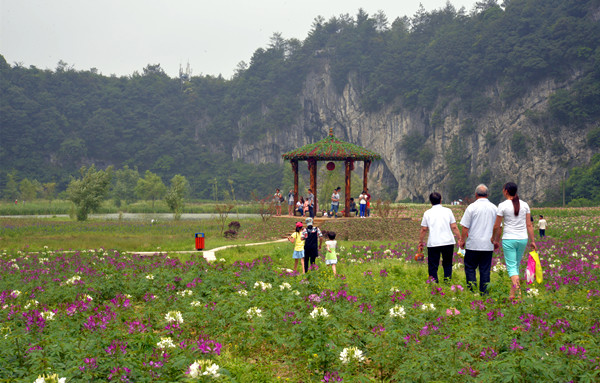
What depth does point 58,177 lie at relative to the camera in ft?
361

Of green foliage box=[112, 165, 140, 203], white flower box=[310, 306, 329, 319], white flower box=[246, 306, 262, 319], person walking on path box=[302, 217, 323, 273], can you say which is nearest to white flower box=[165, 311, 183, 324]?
white flower box=[246, 306, 262, 319]

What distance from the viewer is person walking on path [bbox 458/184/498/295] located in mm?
8281

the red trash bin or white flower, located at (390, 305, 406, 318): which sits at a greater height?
white flower, located at (390, 305, 406, 318)

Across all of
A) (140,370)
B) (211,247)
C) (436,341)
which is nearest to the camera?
(140,370)

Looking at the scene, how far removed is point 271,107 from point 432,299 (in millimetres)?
114359

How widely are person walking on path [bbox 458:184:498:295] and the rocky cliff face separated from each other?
6729 cm

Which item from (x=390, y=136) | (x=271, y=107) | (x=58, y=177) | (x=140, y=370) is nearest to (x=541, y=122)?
(x=390, y=136)

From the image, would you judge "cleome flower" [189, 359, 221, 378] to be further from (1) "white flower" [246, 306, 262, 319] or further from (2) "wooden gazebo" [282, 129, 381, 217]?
(2) "wooden gazebo" [282, 129, 381, 217]

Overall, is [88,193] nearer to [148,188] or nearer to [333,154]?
[333,154]

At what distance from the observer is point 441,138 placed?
291 ft

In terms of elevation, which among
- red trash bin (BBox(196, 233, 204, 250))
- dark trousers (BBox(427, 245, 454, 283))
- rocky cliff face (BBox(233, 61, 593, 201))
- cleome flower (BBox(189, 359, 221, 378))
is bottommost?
red trash bin (BBox(196, 233, 204, 250))

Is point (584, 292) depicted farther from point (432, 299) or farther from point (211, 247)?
point (211, 247)

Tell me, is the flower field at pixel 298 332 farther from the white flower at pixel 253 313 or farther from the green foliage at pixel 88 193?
the green foliage at pixel 88 193

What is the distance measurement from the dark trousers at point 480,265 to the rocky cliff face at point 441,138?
67255mm
